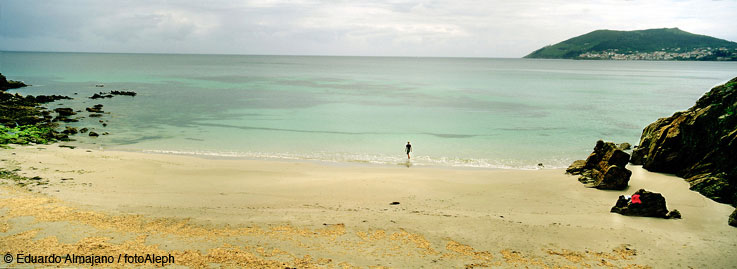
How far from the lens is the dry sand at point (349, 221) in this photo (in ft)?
35.4

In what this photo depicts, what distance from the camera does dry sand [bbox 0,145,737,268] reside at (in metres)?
10.8

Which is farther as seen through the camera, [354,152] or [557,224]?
[354,152]

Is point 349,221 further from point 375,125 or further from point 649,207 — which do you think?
point 375,125

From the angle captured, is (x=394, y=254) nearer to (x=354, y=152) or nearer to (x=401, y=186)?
(x=401, y=186)

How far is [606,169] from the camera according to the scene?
61.4 feet

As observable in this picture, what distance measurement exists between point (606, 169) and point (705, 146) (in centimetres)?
459

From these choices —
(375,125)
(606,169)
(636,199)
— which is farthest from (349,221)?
(375,125)

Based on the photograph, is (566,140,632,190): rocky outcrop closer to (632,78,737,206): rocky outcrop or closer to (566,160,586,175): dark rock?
(566,160,586,175): dark rock

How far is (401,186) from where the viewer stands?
18.0 m

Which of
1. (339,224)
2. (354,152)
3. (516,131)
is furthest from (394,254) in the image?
(516,131)

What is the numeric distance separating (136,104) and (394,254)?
163 feet

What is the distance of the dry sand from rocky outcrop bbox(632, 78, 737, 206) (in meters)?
0.81

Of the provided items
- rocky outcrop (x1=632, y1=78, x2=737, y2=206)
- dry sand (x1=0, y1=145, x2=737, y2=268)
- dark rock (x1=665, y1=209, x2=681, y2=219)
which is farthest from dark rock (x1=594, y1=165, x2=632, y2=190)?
dark rock (x1=665, y1=209, x2=681, y2=219)

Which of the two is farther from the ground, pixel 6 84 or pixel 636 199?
pixel 6 84
